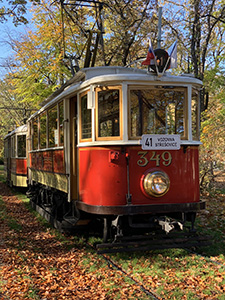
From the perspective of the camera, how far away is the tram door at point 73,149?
271 inches

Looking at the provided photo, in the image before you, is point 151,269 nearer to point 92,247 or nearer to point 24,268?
point 92,247

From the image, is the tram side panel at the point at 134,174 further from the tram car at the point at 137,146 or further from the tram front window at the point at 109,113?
the tram front window at the point at 109,113

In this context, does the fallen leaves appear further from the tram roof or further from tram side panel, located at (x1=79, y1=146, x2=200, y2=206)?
the tram roof

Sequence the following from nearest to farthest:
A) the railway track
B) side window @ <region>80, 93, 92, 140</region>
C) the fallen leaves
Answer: the railway track, the fallen leaves, side window @ <region>80, 93, 92, 140</region>

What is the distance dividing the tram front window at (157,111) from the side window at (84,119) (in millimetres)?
847

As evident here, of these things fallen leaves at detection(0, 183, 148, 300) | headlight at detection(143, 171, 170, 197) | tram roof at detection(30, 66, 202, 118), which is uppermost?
tram roof at detection(30, 66, 202, 118)

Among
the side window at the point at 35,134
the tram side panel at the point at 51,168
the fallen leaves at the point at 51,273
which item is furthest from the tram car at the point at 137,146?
the side window at the point at 35,134

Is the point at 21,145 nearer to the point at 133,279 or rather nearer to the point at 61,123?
the point at 61,123

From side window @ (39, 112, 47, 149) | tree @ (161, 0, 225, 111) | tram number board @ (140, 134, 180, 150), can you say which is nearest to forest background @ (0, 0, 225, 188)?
tree @ (161, 0, 225, 111)

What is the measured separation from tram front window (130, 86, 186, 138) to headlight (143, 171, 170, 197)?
2.32 ft

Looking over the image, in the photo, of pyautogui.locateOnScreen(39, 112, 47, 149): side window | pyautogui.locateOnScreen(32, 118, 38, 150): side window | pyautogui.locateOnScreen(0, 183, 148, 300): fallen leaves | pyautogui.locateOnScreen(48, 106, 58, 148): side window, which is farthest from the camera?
pyautogui.locateOnScreen(32, 118, 38, 150): side window

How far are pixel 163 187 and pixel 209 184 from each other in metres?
8.54

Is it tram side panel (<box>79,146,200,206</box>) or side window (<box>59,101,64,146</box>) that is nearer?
tram side panel (<box>79,146,200,206</box>)

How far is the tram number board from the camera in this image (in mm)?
5652
